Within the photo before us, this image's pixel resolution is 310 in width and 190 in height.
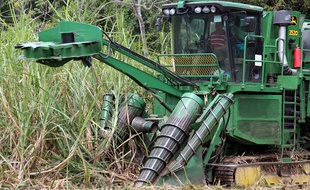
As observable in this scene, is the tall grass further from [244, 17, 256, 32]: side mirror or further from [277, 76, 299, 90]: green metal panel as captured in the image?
[277, 76, 299, 90]: green metal panel

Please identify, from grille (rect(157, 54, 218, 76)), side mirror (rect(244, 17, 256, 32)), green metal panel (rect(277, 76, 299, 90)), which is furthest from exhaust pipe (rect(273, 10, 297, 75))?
grille (rect(157, 54, 218, 76))

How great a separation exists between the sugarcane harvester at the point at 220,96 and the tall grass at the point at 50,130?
42 centimetres

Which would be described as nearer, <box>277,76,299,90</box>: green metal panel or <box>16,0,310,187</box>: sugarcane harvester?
<box>16,0,310,187</box>: sugarcane harvester

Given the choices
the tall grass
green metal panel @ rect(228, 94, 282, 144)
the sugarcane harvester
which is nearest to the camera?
the tall grass

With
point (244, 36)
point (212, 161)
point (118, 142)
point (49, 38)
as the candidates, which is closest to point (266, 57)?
point (244, 36)

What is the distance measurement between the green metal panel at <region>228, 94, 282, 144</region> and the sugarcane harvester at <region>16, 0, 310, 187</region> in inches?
0.5

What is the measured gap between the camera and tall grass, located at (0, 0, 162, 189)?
20.6 ft

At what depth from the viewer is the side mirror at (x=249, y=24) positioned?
7405mm

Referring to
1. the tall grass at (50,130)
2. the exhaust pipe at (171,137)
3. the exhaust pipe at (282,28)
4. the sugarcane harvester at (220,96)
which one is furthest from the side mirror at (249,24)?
the tall grass at (50,130)

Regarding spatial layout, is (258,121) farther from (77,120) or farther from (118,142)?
(77,120)

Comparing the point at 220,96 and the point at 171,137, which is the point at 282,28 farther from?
the point at 171,137

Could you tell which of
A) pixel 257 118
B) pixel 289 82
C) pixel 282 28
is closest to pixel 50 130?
pixel 257 118

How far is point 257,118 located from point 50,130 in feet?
9.19

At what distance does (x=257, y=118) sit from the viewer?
304 inches
